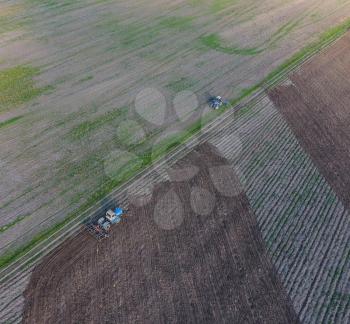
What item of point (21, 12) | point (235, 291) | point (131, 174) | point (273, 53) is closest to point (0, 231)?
point (131, 174)

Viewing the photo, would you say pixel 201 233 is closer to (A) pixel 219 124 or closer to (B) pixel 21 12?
(A) pixel 219 124

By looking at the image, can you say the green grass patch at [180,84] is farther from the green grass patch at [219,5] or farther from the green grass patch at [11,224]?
the green grass patch at [219,5]

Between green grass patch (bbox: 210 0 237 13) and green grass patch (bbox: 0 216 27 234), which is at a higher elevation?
green grass patch (bbox: 210 0 237 13)

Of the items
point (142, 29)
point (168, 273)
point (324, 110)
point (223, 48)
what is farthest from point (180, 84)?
point (168, 273)

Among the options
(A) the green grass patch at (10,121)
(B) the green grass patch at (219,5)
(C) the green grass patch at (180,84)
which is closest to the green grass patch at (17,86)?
(A) the green grass patch at (10,121)

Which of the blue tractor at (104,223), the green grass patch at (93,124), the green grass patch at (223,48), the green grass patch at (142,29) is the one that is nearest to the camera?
the blue tractor at (104,223)

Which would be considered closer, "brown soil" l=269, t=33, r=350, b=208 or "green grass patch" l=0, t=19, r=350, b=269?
"green grass patch" l=0, t=19, r=350, b=269

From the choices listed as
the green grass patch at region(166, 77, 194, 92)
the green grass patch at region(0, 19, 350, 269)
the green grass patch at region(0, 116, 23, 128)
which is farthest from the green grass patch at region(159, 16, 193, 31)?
the green grass patch at region(0, 116, 23, 128)

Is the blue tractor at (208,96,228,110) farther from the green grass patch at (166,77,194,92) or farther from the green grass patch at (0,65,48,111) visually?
the green grass patch at (0,65,48,111)

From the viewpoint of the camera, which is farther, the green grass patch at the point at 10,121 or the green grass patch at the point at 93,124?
the green grass patch at the point at 10,121
